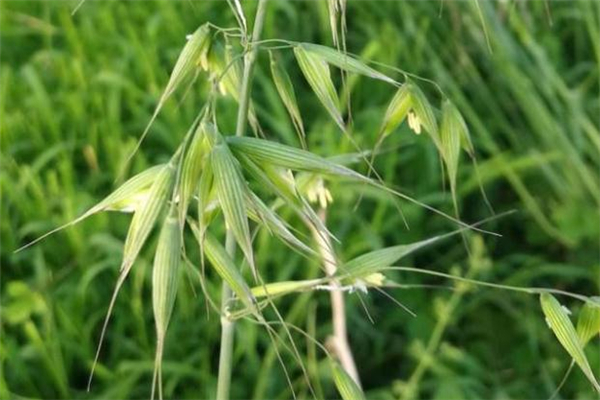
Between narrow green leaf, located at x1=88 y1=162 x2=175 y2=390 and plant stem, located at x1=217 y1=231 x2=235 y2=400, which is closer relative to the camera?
narrow green leaf, located at x1=88 y1=162 x2=175 y2=390

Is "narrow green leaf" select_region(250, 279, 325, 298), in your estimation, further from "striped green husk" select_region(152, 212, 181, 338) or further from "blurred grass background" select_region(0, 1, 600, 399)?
"blurred grass background" select_region(0, 1, 600, 399)

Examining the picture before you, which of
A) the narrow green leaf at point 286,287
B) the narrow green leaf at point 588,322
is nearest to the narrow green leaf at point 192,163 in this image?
the narrow green leaf at point 286,287

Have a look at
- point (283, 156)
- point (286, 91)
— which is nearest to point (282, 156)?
point (283, 156)

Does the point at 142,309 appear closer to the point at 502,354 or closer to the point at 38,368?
the point at 38,368

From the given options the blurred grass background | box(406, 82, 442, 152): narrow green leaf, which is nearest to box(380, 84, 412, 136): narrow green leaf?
box(406, 82, 442, 152): narrow green leaf

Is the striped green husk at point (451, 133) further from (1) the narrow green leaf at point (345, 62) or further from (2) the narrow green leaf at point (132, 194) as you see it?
(2) the narrow green leaf at point (132, 194)

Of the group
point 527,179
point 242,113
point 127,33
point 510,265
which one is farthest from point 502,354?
point 242,113
